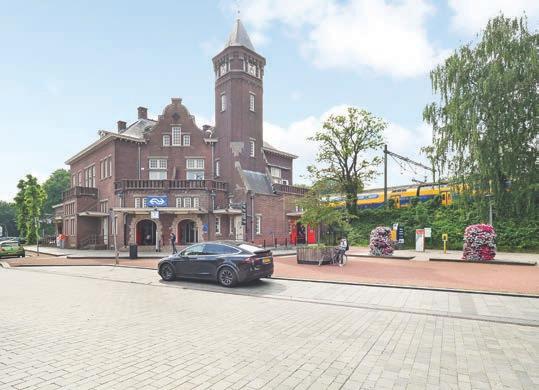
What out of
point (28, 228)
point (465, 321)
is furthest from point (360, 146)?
point (28, 228)

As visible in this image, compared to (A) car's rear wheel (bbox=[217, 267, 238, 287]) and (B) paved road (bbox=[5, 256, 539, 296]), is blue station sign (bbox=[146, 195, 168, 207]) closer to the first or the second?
(B) paved road (bbox=[5, 256, 539, 296])

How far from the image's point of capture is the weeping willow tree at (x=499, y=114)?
23391 millimetres

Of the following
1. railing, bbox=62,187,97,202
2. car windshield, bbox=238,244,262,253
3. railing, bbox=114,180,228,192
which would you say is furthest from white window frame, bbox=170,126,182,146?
car windshield, bbox=238,244,262,253

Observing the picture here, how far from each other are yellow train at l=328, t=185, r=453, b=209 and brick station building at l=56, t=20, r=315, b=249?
6655 millimetres

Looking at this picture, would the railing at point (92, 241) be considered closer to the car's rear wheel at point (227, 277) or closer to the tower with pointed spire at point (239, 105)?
the tower with pointed spire at point (239, 105)

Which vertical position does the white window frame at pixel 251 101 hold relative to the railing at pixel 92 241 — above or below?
above

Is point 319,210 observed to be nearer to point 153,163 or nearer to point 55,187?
point 153,163

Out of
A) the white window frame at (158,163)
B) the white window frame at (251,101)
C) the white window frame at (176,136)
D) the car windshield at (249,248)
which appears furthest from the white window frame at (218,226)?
the car windshield at (249,248)

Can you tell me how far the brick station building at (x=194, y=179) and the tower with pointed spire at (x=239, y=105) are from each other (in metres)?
0.10

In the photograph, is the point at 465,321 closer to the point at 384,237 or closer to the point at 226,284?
the point at 226,284

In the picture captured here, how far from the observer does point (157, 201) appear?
103ft

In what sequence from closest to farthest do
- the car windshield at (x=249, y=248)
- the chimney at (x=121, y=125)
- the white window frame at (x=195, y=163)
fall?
the car windshield at (x=249, y=248) → the white window frame at (x=195, y=163) → the chimney at (x=121, y=125)

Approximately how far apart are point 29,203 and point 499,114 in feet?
162

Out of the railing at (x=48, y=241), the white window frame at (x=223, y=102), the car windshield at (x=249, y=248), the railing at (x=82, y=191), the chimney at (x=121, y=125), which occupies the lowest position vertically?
the railing at (x=48, y=241)
